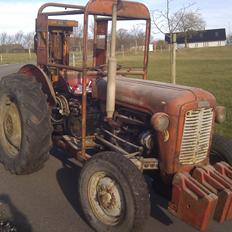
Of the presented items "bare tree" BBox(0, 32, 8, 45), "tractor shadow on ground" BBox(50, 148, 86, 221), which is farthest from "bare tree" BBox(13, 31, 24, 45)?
"tractor shadow on ground" BBox(50, 148, 86, 221)

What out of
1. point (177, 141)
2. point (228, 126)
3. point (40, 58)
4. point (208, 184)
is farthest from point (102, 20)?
point (228, 126)

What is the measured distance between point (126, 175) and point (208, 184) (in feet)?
2.62

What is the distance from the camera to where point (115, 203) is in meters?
4.03

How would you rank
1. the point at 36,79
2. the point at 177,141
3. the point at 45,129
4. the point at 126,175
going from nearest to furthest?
the point at 126,175 → the point at 177,141 → the point at 45,129 → the point at 36,79

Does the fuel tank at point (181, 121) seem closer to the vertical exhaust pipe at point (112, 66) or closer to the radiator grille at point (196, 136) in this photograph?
the radiator grille at point (196, 136)

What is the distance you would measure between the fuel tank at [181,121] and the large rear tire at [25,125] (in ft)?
4.67

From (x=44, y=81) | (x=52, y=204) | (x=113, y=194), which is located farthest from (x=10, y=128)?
(x=113, y=194)

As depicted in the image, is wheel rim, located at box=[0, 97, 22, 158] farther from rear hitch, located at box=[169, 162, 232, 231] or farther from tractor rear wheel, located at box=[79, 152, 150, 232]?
rear hitch, located at box=[169, 162, 232, 231]

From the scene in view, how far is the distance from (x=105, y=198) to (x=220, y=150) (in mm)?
1539

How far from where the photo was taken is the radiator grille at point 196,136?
4121 mm

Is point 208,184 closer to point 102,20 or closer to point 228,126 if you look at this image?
point 102,20

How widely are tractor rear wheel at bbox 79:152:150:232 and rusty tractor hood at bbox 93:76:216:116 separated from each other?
65cm

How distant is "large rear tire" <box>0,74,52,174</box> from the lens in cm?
529

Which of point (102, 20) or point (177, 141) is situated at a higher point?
point (102, 20)
